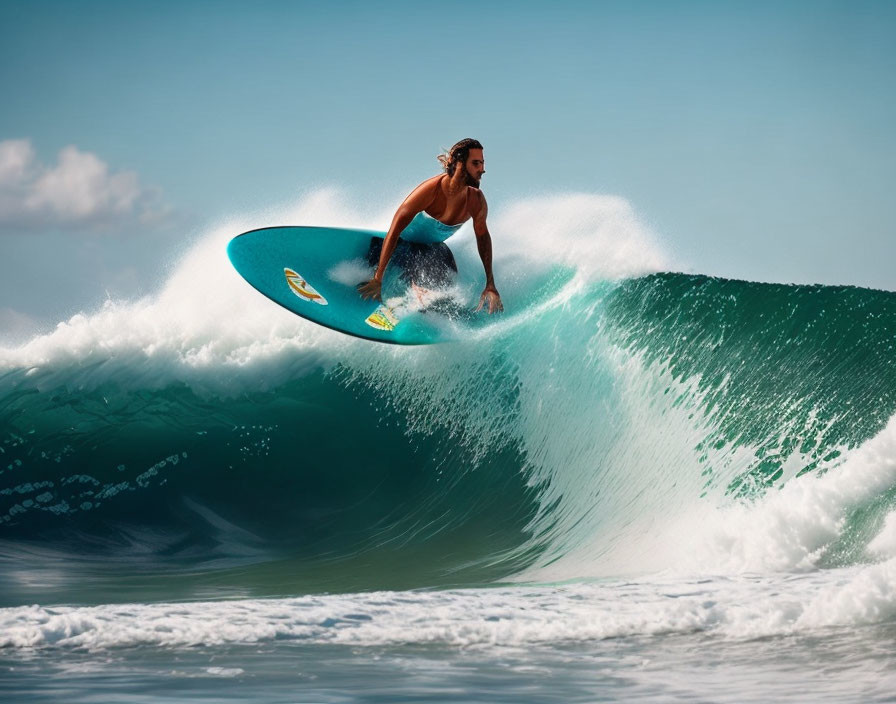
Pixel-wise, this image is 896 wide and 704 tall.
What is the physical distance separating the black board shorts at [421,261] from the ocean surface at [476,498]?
0.28 metres

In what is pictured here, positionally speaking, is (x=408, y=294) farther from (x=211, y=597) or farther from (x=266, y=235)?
(x=211, y=597)

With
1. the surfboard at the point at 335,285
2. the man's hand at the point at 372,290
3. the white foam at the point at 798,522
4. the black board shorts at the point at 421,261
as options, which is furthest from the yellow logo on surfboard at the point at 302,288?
the white foam at the point at 798,522

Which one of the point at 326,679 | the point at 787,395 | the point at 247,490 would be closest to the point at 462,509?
the point at 247,490

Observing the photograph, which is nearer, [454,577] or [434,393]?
[454,577]

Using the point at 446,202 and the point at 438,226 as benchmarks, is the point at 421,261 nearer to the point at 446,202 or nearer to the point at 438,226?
the point at 438,226

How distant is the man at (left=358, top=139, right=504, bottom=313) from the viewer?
695cm

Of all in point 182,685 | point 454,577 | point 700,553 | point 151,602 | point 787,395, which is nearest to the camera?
point 182,685

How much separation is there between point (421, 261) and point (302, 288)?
91cm

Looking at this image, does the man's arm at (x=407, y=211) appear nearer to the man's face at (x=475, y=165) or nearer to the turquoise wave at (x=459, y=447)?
the man's face at (x=475, y=165)

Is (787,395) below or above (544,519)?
above

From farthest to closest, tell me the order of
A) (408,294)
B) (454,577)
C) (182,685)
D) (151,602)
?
1. (408,294)
2. (454,577)
3. (151,602)
4. (182,685)

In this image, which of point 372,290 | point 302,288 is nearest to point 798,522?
point 372,290

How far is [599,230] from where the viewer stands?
8.66 metres

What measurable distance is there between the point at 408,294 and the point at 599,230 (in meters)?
2.07
